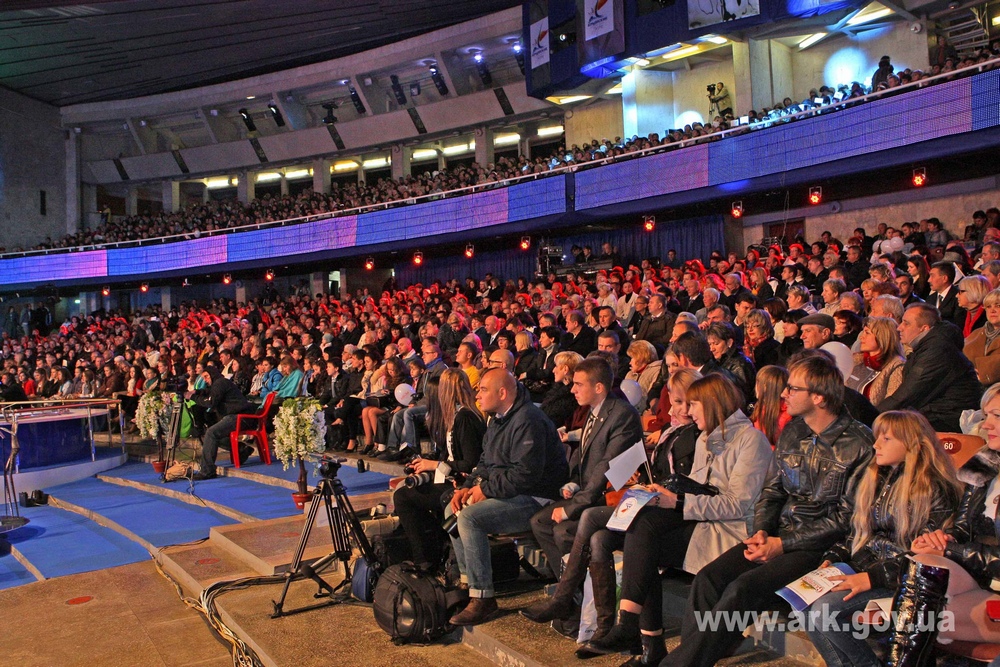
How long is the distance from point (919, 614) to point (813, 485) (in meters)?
0.78

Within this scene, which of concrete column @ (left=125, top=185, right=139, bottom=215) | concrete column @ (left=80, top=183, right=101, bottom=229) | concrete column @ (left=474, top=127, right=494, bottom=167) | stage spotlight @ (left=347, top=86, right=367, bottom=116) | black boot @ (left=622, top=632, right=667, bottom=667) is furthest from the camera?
concrete column @ (left=125, top=185, right=139, bottom=215)

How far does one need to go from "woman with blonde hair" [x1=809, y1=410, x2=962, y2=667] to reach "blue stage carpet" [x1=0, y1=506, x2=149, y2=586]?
20.8 ft

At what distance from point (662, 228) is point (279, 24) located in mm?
11397

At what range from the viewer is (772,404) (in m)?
4.18

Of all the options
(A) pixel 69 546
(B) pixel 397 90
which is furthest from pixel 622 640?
(B) pixel 397 90

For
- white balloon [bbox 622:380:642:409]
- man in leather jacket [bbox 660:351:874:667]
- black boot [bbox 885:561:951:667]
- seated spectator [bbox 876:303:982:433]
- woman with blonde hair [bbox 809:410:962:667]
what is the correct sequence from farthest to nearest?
1. white balloon [bbox 622:380:642:409]
2. seated spectator [bbox 876:303:982:433]
3. man in leather jacket [bbox 660:351:874:667]
4. woman with blonde hair [bbox 809:410:962:667]
5. black boot [bbox 885:561:951:667]

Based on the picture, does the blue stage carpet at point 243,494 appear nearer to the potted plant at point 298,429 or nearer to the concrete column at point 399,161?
the potted plant at point 298,429

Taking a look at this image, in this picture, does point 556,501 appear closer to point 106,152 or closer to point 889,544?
point 889,544

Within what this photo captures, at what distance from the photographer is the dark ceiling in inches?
797

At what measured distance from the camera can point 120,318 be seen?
82.7 ft

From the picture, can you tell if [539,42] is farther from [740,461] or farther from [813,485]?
[813,485]

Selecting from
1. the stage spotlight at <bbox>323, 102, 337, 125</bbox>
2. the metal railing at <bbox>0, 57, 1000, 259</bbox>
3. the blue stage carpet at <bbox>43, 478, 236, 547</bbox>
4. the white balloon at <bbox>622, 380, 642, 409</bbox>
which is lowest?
the blue stage carpet at <bbox>43, 478, 236, 547</bbox>

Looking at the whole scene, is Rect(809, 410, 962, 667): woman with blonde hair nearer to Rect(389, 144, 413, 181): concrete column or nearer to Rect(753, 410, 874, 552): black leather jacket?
Rect(753, 410, 874, 552): black leather jacket

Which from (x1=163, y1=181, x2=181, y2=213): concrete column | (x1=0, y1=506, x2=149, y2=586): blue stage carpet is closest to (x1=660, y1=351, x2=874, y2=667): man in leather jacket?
(x1=0, y1=506, x2=149, y2=586): blue stage carpet
